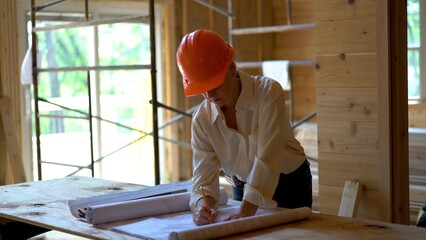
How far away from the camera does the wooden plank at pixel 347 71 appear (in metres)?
3.23

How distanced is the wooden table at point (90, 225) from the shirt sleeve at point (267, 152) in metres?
0.14

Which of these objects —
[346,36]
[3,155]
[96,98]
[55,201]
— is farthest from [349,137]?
[96,98]

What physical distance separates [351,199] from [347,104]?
0.48 meters

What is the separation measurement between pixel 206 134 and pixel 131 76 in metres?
4.49

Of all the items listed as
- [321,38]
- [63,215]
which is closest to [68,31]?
[321,38]

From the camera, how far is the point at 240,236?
2.01m

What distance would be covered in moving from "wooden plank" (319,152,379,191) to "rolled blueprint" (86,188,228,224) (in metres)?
1.09

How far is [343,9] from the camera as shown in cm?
332

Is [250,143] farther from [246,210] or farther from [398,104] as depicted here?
[398,104]

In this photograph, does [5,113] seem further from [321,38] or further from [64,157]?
[321,38]

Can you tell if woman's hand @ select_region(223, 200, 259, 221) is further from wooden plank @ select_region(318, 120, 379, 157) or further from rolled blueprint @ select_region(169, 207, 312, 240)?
wooden plank @ select_region(318, 120, 379, 157)

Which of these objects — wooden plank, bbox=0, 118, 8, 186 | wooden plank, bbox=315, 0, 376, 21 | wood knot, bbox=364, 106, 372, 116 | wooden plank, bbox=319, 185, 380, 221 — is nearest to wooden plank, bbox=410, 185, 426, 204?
wooden plank, bbox=319, 185, 380, 221

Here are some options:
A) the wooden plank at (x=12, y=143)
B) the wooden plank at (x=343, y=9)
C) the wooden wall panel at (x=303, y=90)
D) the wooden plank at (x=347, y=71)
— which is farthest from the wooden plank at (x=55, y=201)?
the wooden wall panel at (x=303, y=90)

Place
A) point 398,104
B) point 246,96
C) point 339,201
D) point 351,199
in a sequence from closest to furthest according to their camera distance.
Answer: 1. point 246,96
2. point 398,104
3. point 351,199
4. point 339,201
